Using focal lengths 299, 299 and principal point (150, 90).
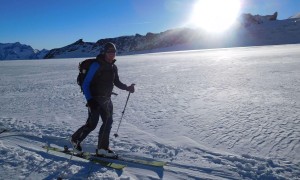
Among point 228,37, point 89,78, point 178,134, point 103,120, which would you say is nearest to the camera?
point 89,78

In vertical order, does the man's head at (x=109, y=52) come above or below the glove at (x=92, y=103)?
above

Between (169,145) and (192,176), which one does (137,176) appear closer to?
(192,176)

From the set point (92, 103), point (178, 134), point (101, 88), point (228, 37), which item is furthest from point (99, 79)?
point (228, 37)

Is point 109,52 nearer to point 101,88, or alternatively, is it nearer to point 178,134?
point 101,88

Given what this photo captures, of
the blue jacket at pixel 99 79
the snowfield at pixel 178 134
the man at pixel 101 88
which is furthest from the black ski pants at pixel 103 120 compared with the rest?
the snowfield at pixel 178 134

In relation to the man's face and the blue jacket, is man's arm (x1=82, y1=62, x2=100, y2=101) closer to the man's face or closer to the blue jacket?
the blue jacket

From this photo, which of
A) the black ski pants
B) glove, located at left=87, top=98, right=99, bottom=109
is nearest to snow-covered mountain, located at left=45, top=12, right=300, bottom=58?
the black ski pants

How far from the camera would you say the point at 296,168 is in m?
4.50

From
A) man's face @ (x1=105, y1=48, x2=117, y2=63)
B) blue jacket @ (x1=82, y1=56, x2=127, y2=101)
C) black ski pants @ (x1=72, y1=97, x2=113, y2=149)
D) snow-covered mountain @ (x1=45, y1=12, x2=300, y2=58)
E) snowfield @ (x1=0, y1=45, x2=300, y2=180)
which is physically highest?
snow-covered mountain @ (x1=45, y1=12, x2=300, y2=58)

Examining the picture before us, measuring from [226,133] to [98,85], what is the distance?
3003 mm

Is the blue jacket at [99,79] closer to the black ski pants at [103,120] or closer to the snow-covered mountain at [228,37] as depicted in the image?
the black ski pants at [103,120]

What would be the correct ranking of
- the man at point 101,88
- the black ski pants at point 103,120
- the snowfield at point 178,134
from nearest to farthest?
the snowfield at point 178,134 < the man at point 101,88 < the black ski pants at point 103,120

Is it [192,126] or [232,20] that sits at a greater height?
[232,20]

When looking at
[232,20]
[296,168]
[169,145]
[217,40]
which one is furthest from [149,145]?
[232,20]
